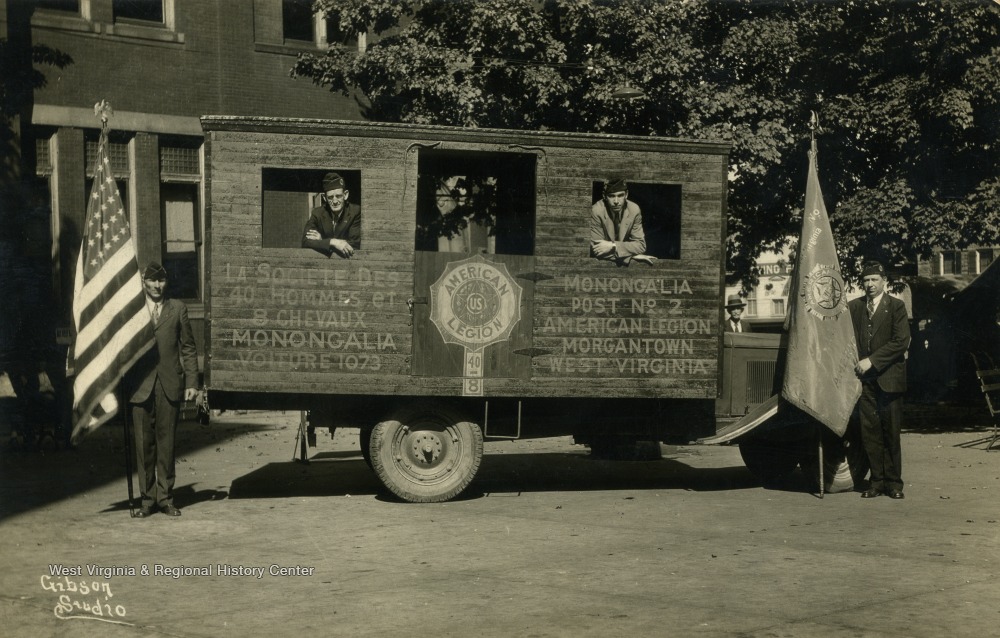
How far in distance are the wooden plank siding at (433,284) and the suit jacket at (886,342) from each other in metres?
1.43

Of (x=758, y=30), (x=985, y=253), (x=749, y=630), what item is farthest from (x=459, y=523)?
(x=985, y=253)

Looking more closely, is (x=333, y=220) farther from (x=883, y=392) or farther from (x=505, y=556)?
(x=883, y=392)

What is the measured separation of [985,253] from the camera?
133ft

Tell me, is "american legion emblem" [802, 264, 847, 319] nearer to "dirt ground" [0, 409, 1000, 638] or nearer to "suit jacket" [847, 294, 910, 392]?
"suit jacket" [847, 294, 910, 392]

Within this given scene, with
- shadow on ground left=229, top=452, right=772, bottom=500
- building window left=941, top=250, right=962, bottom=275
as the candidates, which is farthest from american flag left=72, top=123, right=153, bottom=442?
building window left=941, top=250, right=962, bottom=275

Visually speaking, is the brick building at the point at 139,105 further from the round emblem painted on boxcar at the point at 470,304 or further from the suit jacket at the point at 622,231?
the round emblem painted on boxcar at the point at 470,304

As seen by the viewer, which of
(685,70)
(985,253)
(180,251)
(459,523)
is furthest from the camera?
(985,253)

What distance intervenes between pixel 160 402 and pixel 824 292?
5948 mm

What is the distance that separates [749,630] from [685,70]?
12.4 meters

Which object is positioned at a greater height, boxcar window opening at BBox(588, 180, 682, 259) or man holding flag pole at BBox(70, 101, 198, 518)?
boxcar window opening at BBox(588, 180, 682, 259)

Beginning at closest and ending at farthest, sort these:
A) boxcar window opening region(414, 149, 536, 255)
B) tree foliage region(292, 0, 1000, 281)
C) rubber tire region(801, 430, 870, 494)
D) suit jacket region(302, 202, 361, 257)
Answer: suit jacket region(302, 202, 361, 257) → rubber tire region(801, 430, 870, 494) → boxcar window opening region(414, 149, 536, 255) → tree foliage region(292, 0, 1000, 281)

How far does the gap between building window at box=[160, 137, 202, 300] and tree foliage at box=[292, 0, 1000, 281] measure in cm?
379

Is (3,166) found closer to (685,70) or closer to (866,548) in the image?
(685,70)

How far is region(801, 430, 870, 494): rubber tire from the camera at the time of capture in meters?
11.8
